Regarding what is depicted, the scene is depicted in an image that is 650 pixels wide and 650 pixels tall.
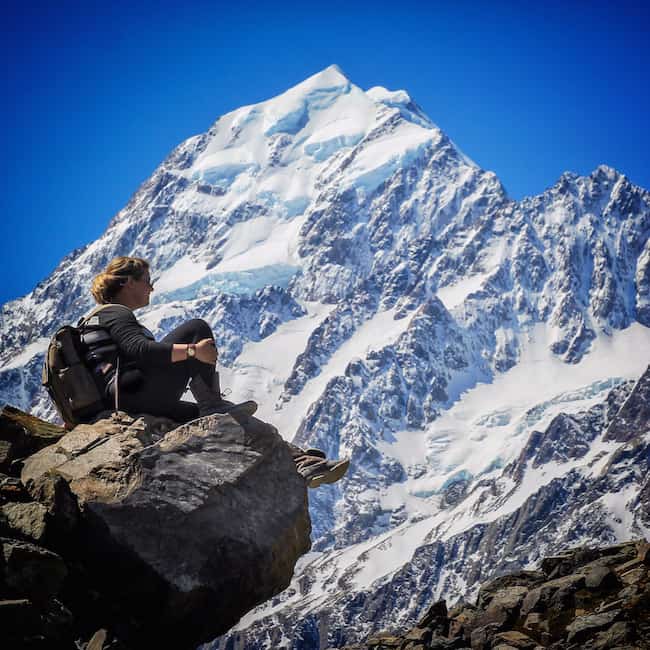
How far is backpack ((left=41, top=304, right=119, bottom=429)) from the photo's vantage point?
33.3 feet

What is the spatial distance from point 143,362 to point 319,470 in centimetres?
261

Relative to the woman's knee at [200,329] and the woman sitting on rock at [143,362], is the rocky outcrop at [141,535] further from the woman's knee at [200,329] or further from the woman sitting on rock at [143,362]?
the woman's knee at [200,329]

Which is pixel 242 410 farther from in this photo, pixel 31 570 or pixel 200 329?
pixel 31 570

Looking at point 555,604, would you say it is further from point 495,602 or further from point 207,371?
point 207,371

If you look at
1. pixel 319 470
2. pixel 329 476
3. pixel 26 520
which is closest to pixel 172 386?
pixel 319 470

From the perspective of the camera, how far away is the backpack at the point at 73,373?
10156mm

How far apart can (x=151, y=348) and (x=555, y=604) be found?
8.15m

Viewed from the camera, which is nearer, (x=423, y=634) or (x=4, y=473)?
(x=4, y=473)

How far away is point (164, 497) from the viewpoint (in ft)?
30.2

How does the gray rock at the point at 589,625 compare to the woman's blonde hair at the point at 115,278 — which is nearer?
the woman's blonde hair at the point at 115,278

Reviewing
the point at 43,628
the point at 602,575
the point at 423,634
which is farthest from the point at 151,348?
the point at 602,575

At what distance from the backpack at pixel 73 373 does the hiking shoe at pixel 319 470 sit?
8.33 feet

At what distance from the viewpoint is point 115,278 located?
10.8 meters

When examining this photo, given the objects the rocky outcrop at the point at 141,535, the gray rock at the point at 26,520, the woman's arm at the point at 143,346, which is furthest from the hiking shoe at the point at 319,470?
the gray rock at the point at 26,520
